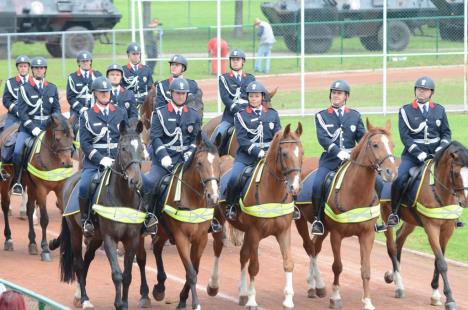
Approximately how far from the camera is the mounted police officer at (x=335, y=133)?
57.0ft

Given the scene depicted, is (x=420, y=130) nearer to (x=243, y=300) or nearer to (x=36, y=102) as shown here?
(x=243, y=300)

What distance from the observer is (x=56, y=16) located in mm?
49594

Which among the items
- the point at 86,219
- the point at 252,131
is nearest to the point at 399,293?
the point at 252,131

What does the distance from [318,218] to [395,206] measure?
1.34 meters

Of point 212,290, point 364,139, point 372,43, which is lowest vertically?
point 212,290

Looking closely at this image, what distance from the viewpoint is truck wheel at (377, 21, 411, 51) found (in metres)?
40.2

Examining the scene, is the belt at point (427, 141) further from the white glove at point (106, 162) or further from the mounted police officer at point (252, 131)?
the white glove at point (106, 162)

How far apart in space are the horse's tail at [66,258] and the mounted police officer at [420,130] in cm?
467

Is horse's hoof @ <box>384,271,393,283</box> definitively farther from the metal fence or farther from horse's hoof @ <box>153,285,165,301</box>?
the metal fence

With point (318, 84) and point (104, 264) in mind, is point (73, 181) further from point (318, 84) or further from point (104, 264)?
point (318, 84)

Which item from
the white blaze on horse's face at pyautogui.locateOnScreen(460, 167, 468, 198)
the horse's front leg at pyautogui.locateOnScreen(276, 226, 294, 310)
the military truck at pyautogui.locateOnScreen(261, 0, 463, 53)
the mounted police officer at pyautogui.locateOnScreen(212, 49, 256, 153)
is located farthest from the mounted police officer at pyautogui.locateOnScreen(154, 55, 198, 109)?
the military truck at pyautogui.locateOnScreen(261, 0, 463, 53)

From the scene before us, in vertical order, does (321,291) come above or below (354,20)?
below

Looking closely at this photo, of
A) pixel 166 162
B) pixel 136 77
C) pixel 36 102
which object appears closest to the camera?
pixel 166 162

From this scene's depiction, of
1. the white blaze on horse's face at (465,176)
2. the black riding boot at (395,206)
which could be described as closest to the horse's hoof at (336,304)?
the black riding boot at (395,206)
